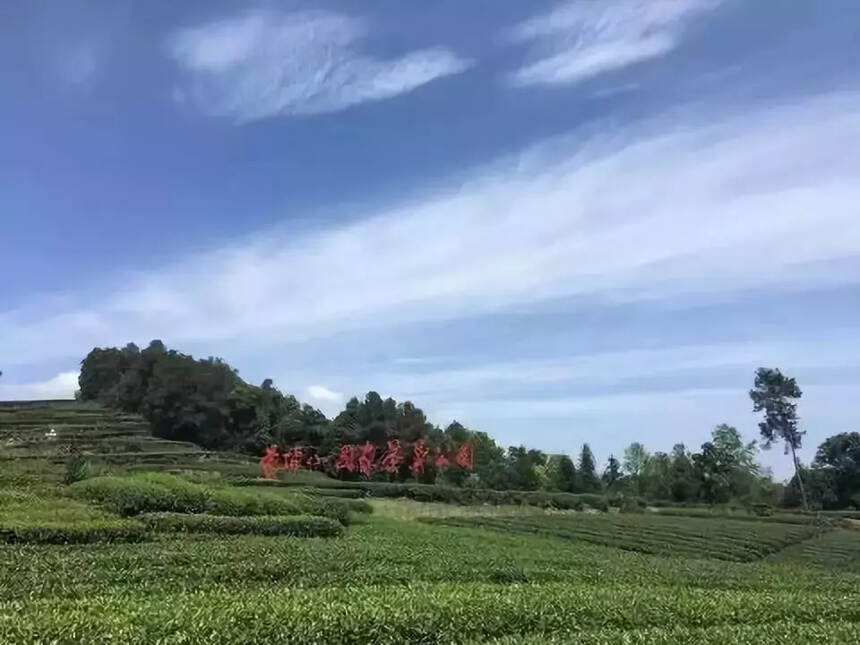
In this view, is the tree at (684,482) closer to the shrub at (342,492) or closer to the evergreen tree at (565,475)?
the evergreen tree at (565,475)

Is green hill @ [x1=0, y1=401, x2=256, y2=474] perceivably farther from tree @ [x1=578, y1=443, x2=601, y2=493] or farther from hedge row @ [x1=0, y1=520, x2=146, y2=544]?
tree @ [x1=578, y1=443, x2=601, y2=493]

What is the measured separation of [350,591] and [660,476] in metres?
66.4

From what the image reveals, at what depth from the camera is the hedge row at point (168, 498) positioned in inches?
906

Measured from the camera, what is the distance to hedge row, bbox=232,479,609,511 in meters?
49.5

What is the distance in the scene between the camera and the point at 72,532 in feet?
60.6

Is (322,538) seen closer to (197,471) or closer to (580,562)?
(580,562)

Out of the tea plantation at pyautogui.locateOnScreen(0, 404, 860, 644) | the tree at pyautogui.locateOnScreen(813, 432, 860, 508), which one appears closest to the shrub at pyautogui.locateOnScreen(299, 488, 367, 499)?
the tea plantation at pyautogui.locateOnScreen(0, 404, 860, 644)

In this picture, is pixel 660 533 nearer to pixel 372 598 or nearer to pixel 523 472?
pixel 372 598

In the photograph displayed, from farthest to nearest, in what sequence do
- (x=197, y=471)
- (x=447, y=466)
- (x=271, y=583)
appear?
(x=447, y=466), (x=197, y=471), (x=271, y=583)

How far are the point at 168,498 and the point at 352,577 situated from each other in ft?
35.4

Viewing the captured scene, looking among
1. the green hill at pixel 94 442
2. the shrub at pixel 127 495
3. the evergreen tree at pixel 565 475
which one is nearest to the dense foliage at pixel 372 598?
the shrub at pixel 127 495

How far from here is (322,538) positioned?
2303 centimetres

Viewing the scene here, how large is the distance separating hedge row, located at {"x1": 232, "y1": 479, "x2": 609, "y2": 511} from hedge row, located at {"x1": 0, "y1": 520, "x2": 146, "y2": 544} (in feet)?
86.9

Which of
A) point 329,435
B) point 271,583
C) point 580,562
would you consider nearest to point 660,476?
point 329,435
